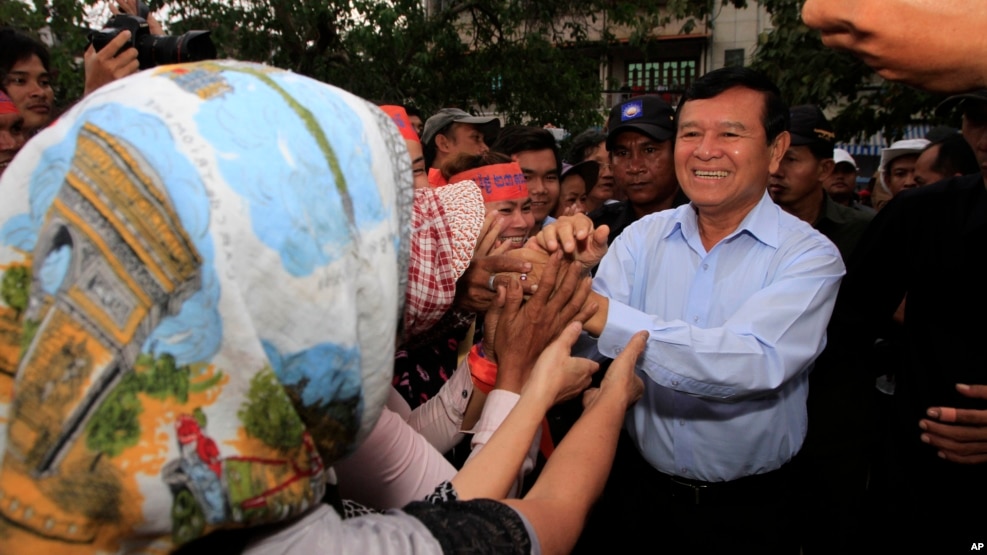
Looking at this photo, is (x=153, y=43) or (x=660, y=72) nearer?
(x=153, y=43)

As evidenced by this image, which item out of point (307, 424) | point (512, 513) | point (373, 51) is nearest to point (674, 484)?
point (512, 513)

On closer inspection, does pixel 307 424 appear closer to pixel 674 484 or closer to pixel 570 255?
pixel 570 255

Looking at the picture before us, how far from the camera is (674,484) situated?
2.66m

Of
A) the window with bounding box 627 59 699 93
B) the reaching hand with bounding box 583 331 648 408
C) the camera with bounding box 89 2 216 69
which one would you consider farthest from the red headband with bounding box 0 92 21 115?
the window with bounding box 627 59 699 93

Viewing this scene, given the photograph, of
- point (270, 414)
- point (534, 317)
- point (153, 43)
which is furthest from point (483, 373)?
point (153, 43)

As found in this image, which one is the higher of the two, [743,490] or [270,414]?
[270,414]

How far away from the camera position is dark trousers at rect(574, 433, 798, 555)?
2.55 m

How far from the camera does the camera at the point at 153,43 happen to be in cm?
230

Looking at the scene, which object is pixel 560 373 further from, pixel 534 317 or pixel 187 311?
pixel 187 311

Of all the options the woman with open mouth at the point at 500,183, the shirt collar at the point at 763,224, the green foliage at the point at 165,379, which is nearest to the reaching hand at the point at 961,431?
the shirt collar at the point at 763,224

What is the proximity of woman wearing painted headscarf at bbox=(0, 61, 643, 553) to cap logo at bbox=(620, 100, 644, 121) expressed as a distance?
12.1 ft

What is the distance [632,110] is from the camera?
437 cm

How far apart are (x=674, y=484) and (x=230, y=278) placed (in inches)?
90.0

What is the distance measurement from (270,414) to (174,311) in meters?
0.15
